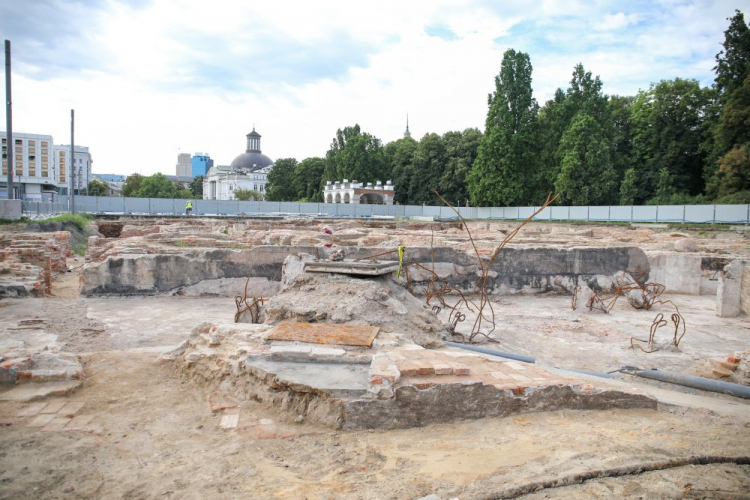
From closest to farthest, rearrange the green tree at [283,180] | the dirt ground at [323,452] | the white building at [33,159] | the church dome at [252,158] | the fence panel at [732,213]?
the dirt ground at [323,452], the fence panel at [732,213], the white building at [33,159], the green tree at [283,180], the church dome at [252,158]

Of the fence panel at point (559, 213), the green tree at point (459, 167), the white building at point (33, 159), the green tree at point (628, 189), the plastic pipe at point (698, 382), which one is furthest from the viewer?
the white building at point (33, 159)

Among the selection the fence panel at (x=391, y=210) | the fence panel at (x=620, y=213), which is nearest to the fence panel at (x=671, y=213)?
the fence panel at (x=391, y=210)

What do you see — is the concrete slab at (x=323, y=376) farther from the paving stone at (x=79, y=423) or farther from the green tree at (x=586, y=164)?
the green tree at (x=586, y=164)

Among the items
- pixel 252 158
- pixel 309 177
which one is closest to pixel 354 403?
pixel 309 177

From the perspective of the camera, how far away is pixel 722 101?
34.9m

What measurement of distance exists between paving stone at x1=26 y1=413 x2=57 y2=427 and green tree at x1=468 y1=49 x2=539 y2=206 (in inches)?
1450

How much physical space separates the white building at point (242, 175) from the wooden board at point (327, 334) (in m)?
89.4

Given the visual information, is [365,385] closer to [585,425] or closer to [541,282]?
[585,425]

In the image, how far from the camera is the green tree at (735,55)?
3262cm

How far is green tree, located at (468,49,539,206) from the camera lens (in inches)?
1511

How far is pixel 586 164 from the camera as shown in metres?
35.9

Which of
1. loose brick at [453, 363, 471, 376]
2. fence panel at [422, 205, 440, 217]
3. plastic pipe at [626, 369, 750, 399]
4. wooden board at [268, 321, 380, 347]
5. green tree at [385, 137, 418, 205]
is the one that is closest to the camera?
loose brick at [453, 363, 471, 376]

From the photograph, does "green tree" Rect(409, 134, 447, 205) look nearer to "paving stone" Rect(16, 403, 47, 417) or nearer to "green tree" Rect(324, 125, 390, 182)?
"green tree" Rect(324, 125, 390, 182)

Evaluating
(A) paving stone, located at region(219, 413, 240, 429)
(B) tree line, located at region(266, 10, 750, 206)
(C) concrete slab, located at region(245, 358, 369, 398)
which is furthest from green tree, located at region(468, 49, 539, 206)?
(A) paving stone, located at region(219, 413, 240, 429)
